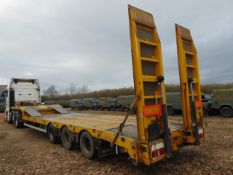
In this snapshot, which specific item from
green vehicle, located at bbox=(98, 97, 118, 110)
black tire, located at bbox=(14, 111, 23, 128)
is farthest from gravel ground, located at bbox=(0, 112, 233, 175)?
green vehicle, located at bbox=(98, 97, 118, 110)

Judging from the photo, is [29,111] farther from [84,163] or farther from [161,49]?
[161,49]

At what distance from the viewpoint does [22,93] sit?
1374 cm

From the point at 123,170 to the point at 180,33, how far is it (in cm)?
380

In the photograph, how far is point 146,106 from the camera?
13.6 ft

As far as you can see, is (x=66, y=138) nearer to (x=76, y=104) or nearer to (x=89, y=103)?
(x=89, y=103)

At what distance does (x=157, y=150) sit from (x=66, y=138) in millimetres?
3900

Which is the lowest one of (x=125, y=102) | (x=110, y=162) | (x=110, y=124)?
(x=110, y=162)

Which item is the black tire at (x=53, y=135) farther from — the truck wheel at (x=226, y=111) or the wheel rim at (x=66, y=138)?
the truck wheel at (x=226, y=111)

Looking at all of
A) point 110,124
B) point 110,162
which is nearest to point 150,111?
point 110,162

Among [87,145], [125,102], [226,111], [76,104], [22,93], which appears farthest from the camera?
[76,104]

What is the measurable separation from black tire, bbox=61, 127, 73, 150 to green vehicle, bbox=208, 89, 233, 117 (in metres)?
12.6

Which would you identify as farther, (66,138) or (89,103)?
(89,103)

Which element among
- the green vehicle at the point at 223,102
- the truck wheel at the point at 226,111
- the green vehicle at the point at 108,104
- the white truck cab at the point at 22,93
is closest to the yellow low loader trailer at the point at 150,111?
the white truck cab at the point at 22,93

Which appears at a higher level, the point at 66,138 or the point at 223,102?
the point at 223,102
